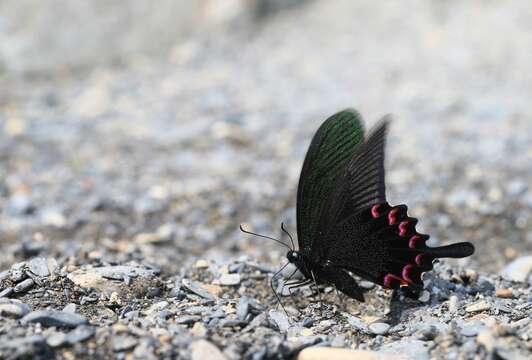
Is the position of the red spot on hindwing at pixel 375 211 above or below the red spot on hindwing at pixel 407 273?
above

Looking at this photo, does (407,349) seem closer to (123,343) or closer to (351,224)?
(351,224)

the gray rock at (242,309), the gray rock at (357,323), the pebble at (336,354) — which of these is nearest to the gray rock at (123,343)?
the gray rock at (242,309)

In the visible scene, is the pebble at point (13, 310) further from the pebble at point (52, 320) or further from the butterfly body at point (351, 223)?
the butterfly body at point (351, 223)

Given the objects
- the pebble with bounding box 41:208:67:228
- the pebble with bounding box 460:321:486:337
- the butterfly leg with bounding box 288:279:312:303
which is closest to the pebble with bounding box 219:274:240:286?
the butterfly leg with bounding box 288:279:312:303

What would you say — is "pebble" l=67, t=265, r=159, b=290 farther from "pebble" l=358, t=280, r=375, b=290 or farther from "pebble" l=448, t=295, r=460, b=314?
"pebble" l=448, t=295, r=460, b=314

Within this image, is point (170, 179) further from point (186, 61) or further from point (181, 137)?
point (186, 61)

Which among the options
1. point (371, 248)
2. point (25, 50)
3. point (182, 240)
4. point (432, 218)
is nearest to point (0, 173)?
point (182, 240)
